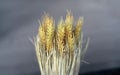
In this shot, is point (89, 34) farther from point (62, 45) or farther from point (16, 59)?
point (62, 45)

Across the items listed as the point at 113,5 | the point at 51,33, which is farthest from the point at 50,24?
the point at 113,5

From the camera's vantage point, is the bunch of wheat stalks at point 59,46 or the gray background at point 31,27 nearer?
the bunch of wheat stalks at point 59,46

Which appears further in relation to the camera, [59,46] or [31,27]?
[31,27]

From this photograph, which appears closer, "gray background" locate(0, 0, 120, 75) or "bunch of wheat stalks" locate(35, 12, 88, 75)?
"bunch of wheat stalks" locate(35, 12, 88, 75)

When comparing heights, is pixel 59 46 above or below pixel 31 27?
above
